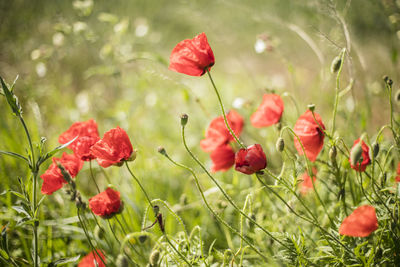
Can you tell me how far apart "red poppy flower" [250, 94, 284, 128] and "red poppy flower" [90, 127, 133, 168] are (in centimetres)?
42

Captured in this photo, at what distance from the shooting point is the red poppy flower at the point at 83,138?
854 mm

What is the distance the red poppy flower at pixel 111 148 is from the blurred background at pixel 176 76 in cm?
24

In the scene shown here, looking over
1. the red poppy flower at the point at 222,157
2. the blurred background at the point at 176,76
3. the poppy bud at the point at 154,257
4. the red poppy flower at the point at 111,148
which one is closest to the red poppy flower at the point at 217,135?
the red poppy flower at the point at 222,157

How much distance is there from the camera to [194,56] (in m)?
0.77

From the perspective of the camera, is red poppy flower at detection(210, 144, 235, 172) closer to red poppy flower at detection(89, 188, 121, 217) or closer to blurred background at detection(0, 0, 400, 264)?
blurred background at detection(0, 0, 400, 264)

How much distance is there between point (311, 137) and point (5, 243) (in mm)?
819

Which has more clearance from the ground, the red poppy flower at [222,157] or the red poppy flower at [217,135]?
the red poppy flower at [217,135]

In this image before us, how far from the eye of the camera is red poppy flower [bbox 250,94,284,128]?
0.95 metres

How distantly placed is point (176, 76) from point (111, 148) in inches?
52.1

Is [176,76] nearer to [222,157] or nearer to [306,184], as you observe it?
[222,157]

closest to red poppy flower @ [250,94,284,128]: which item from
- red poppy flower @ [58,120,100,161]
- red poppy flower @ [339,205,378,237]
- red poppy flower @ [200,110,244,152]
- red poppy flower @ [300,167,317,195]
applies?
red poppy flower @ [200,110,244,152]

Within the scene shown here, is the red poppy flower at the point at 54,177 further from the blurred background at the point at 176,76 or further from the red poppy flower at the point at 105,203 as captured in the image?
Answer: the blurred background at the point at 176,76

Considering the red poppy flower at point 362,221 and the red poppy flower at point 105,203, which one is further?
the red poppy flower at point 105,203

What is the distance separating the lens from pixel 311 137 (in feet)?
2.74
